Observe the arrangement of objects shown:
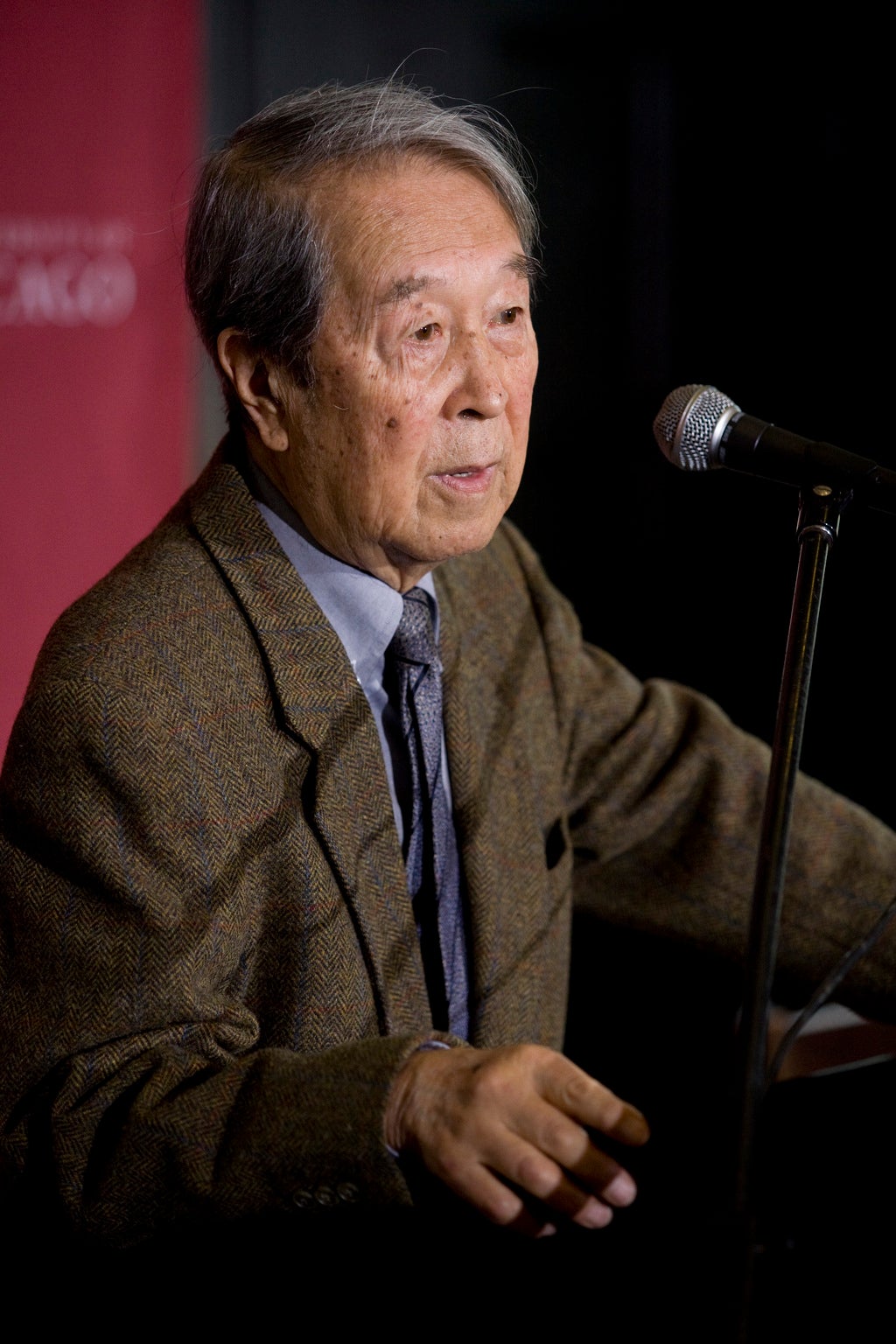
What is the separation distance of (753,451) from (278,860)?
2.05 ft

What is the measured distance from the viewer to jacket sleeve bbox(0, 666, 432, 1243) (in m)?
1.11

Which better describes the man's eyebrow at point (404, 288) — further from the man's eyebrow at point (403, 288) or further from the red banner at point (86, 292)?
the red banner at point (86, 292)

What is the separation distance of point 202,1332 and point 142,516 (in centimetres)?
229

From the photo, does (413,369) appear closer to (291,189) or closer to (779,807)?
(291,189)

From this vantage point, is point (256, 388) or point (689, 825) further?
point (689, 825)

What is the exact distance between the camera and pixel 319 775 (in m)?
1.38

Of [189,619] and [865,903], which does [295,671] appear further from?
[865,903]

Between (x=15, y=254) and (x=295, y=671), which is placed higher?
(x=15, y=254)

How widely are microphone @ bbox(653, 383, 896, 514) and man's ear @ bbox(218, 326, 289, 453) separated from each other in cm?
44

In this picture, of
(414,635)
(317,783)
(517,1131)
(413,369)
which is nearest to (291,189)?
(413,369)

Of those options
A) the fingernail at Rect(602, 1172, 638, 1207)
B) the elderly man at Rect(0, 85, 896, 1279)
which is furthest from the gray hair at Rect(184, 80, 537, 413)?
the fingernail at Rect(602, 1172, 638, 1207)

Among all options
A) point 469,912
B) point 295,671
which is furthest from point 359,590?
point 469,912

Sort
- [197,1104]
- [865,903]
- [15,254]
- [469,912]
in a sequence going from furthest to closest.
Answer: [15,254] → [865,903] → [469,912] → [197,1104]

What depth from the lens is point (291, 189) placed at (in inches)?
53.6
